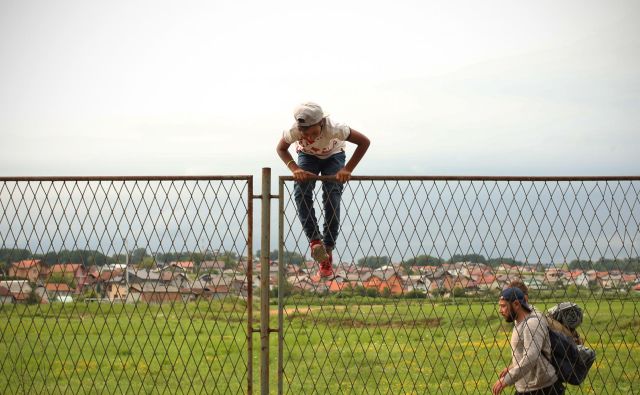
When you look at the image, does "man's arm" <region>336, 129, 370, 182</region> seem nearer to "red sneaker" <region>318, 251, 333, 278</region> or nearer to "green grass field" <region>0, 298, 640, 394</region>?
"red sneaker" <region>318, 251, 333, 278</region>

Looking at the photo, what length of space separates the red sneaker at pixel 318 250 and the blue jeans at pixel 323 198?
42 millimetres

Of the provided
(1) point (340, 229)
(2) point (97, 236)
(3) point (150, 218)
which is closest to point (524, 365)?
(1) point (340, 229)

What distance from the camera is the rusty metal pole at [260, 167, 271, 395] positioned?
17.4 feet

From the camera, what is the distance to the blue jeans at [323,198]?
5566 millimetres

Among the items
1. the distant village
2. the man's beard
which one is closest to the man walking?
the man's beard

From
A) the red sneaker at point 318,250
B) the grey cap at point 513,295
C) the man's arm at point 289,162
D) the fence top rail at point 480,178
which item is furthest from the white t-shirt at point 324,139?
the grey cap at point 513,295

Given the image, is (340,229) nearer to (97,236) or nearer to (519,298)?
(519,298)

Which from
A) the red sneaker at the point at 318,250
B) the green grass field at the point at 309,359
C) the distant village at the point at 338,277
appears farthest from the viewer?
the green grass field at the point at 309,359

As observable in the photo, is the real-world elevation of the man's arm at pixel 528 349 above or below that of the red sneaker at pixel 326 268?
below

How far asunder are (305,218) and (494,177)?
1.39 meters

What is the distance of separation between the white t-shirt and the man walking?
65.5 inches

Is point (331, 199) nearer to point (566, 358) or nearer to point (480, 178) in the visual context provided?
point (480, 178)

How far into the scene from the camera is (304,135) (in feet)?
18.7

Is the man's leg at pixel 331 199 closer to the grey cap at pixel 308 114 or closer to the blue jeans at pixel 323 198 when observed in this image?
the blue jeans at pixel 323 198
